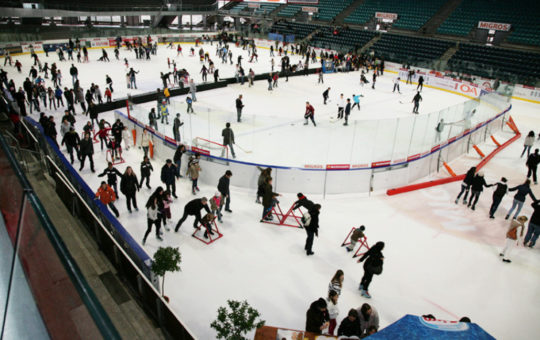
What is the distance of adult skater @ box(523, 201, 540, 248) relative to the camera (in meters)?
9.26

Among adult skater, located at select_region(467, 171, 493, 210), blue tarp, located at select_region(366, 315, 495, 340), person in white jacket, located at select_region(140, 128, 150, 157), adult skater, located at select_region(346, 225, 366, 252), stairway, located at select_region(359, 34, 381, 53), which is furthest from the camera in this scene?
stairway, located at select_region(359, 34, 381, 53)

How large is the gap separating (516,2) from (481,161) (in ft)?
94.8

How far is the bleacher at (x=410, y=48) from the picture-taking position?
33656 mm

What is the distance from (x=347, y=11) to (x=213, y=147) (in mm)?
43029

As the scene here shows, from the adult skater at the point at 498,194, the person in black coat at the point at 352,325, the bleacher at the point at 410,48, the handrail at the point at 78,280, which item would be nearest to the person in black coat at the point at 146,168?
the person in black coat at the point at 352,325

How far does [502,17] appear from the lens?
34.3 meters

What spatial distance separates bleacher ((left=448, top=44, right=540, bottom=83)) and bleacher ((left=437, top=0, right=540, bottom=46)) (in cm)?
267

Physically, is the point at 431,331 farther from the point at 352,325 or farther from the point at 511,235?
the point at 511,235

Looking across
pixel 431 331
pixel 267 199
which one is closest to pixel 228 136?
pixel 267 199

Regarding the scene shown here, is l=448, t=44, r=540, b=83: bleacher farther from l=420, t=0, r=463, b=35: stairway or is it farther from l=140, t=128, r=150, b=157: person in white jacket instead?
l=140, t=128, r=150, b=157: person in white jacket

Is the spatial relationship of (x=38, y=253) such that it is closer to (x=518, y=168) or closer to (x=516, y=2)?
(x=518, y=168)

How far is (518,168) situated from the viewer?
582 inches

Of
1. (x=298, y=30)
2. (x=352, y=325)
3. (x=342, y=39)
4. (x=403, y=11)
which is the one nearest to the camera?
(x=352, y=325)

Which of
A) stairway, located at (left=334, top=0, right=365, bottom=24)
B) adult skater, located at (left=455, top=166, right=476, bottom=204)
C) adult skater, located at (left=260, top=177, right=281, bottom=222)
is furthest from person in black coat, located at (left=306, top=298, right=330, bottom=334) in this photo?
stairway, located at (left=334, top=0, right=365, bottom=24)
